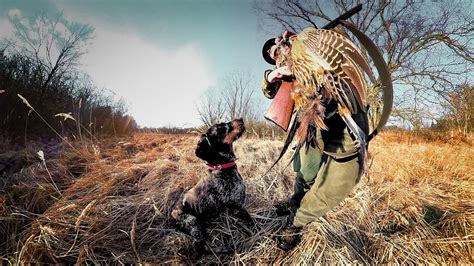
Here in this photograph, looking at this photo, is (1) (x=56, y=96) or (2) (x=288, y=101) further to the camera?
(1) (x=56, y=96)

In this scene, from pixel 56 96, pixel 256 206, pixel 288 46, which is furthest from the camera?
pixel 56 96

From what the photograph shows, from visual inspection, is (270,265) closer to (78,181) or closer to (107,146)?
(78,181)

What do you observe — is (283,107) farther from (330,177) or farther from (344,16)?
(344,16)

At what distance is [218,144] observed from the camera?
238 cm

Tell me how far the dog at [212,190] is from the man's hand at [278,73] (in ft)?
1.88

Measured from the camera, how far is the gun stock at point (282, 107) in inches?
81.4

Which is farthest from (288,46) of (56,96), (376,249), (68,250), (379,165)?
(56,96)

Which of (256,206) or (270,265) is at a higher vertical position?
(256,206)

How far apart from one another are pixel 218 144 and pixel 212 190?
0.37 meters

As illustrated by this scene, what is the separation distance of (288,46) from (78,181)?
8.52ft

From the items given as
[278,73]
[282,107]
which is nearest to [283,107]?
[282,107]

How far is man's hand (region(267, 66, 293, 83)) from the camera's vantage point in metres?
1.99

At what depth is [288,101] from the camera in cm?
207

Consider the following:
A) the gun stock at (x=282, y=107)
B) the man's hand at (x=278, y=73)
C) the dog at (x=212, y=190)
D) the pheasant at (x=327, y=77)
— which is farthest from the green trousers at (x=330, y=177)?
the dog at (x=212, y=190)
